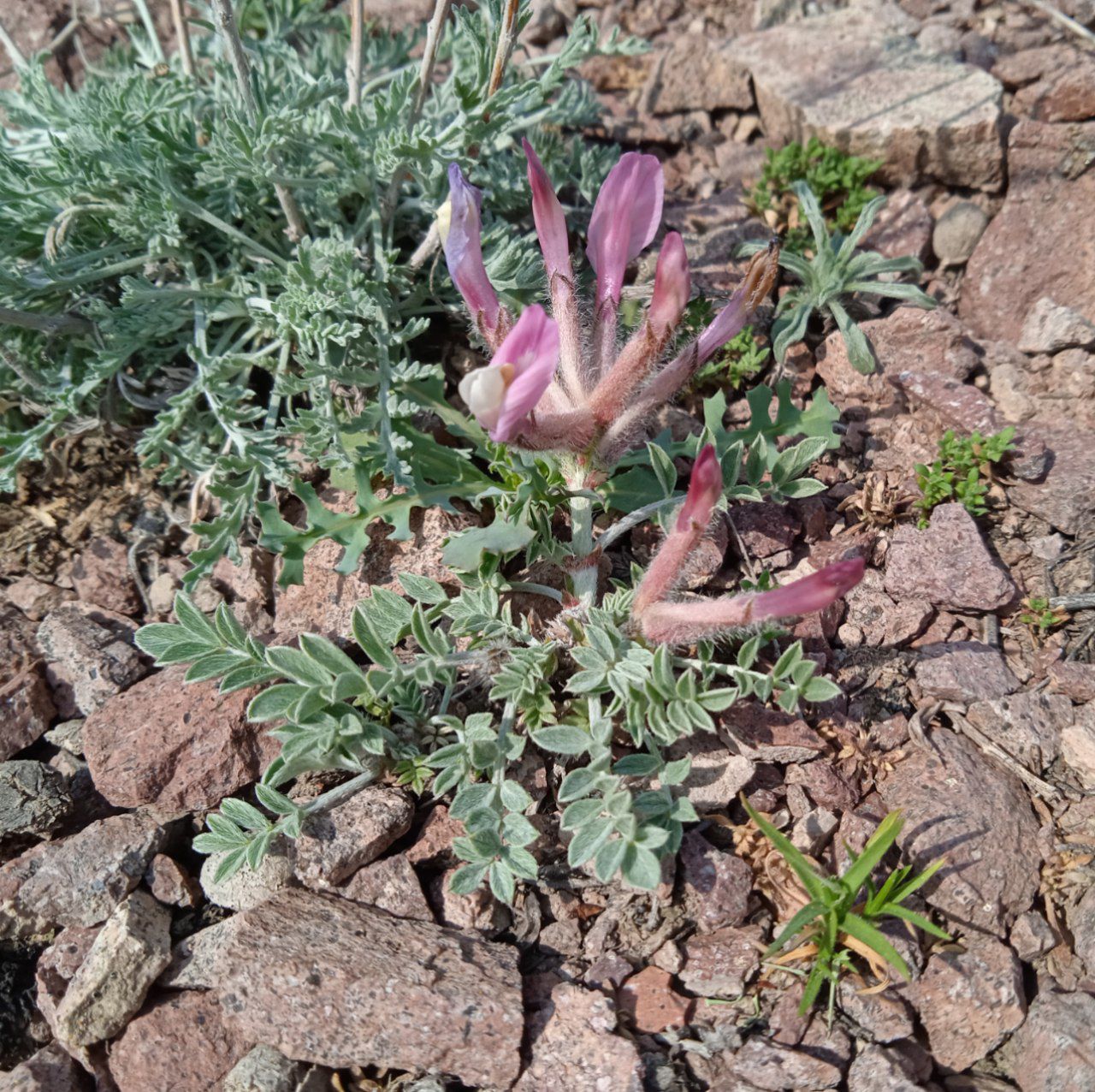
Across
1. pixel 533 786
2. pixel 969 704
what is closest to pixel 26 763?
pixel 533 786

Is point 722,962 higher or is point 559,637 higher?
point 559,637

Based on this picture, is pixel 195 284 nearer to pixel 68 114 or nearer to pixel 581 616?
pixel 68 114

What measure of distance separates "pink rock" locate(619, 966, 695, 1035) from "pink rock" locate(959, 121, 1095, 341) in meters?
2.98

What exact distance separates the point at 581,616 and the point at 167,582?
1697mm

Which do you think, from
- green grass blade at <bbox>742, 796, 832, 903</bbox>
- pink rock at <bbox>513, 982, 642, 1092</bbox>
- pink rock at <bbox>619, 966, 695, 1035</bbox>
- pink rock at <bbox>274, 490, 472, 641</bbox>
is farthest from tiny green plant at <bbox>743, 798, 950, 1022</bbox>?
pink rock at <bbox>274, 490, 472, 641</bbox>

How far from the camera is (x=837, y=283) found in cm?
376

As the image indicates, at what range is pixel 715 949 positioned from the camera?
2652 millimetres

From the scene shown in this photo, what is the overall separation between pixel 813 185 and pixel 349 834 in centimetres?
341

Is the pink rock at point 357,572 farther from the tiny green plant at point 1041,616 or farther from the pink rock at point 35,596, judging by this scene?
the tiny green plant at point 1041,616

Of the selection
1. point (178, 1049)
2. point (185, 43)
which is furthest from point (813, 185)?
point (178, 1049)

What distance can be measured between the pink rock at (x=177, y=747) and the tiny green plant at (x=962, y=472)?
97.2 inches

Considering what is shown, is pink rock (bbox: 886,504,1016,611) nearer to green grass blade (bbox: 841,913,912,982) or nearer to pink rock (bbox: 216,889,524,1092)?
green grass blade (bbox: 841,913,912,982)

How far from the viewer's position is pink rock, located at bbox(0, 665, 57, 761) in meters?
3.13

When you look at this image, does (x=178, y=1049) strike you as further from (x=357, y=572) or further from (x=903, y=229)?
(x=903, y=229)
